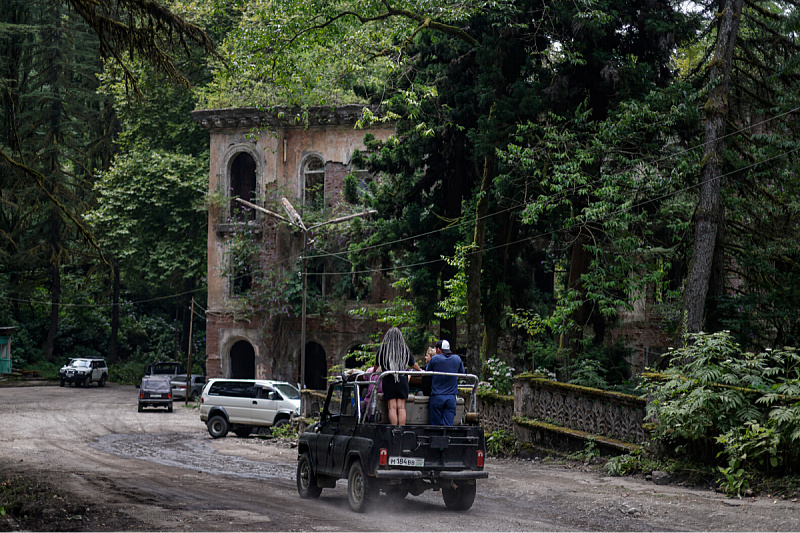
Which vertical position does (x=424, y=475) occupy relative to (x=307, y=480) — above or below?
above

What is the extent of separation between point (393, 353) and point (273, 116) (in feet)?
99.0

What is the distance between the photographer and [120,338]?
59281 mm

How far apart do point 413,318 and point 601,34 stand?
438 inches

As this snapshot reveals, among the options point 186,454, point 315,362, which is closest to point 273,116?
point 315,362

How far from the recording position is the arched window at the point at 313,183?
134 feet

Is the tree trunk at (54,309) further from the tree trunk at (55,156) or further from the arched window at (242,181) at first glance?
the arched window at (242,181)

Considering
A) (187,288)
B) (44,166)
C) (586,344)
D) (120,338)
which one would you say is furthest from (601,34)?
(120,338)

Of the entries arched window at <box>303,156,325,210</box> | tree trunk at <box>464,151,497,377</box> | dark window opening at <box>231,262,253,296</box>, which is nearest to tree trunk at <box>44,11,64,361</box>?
dark window opening at <box>231,262,253,296</box>

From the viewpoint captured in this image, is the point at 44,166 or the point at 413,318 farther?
the point at 44,166

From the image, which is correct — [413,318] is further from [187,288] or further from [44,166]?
Answer: [44,166]

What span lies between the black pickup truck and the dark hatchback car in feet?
86.7

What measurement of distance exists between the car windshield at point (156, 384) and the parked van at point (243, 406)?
10413 mm

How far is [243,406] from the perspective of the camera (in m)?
28.4

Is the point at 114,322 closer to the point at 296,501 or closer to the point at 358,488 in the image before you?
the point at 296,501
